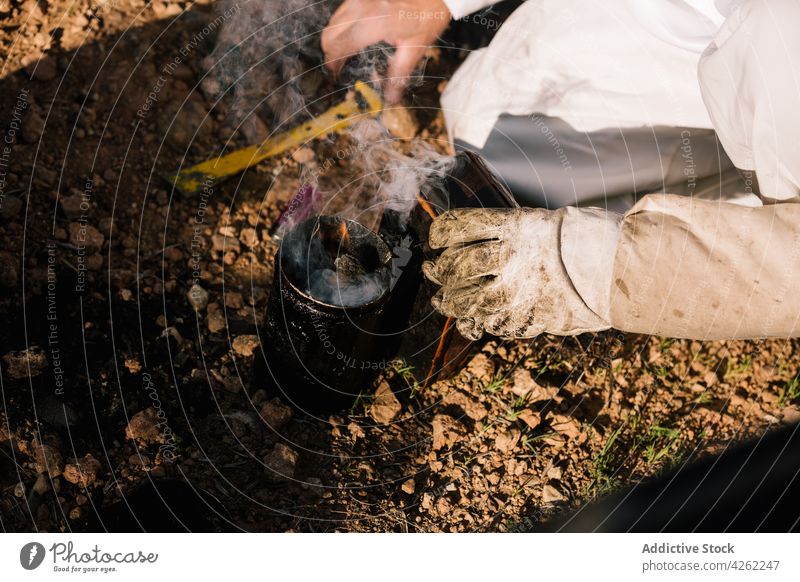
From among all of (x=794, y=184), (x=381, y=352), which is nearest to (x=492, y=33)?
(x=794, y=184)

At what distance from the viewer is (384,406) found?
1.98m

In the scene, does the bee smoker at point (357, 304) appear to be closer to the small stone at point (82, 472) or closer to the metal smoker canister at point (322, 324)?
the metal smoker canister at point (322, 324)

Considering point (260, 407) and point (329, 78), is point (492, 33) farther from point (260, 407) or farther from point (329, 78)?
point (260, 407)

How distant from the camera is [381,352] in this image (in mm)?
1747

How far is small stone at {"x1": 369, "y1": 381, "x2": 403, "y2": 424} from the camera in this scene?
1.97 m

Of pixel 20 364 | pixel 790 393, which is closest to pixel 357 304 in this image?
pixel 20 364

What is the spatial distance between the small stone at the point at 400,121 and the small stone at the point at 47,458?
1.75 m

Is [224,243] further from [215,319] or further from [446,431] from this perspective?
[446,431]

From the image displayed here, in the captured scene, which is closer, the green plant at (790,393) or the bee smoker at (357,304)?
the bee smoker at (357,304)

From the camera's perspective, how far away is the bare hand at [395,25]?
2223mm

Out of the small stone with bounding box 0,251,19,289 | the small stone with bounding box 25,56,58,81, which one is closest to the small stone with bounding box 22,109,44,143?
the small stone with bounding box 25,56,58,81

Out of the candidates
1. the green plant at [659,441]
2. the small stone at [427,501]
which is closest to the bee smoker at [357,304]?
the small stone at [427,501]
